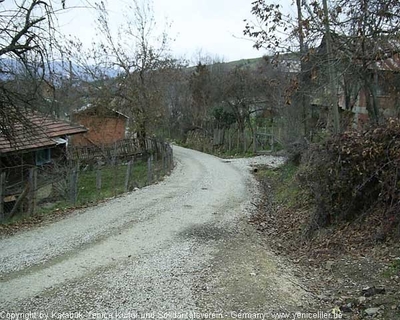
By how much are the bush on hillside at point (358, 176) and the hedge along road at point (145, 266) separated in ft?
5.99

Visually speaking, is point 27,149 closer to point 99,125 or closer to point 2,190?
point 2,190

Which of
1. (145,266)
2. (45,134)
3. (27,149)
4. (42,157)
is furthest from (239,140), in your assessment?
(145,266)

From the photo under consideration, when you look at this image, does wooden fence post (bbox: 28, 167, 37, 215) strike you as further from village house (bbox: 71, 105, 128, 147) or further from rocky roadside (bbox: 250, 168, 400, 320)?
village house (bbox: 71, 105, 128, 147)

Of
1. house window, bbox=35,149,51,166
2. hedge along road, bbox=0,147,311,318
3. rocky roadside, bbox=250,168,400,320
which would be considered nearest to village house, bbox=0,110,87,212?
house window, bbox=35,149,51,166

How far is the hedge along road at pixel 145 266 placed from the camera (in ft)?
18.6

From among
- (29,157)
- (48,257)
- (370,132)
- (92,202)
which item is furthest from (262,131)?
(48,257)

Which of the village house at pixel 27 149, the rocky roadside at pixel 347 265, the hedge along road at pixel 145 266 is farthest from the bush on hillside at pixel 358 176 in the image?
the village house at pixel 27 149

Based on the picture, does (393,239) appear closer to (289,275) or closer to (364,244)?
(364,244)

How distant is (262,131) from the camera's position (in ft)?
108

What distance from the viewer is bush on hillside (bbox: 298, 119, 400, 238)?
305 inches

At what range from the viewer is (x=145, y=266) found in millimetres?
7219

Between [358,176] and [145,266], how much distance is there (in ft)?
15.2

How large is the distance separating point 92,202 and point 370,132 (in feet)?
29.5

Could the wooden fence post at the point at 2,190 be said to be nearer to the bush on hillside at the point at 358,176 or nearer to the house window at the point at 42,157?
the bush on hillside at the point at 358,176
